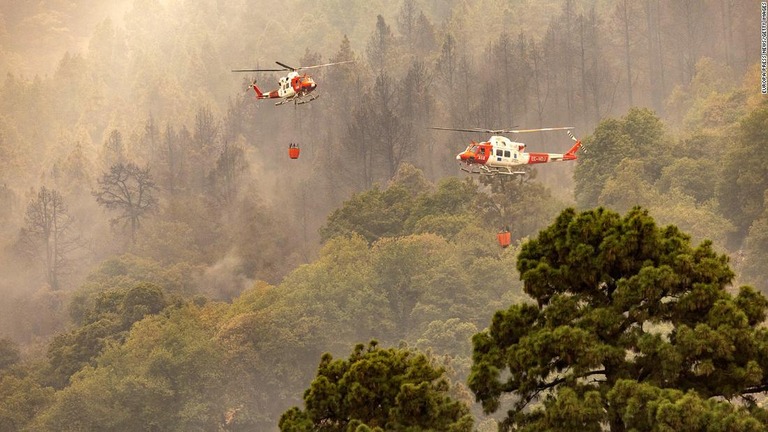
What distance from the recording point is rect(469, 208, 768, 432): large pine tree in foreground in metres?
65.6

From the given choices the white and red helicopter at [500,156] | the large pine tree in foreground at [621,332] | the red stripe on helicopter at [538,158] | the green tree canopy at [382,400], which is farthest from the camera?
the red stripe on helicopter at [538,158]

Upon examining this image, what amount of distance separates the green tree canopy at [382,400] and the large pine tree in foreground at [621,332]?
5.09ft

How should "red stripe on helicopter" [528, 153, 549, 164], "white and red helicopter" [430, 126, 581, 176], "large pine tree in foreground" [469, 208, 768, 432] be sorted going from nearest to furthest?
1. "large pine tree in foreground" [469, 208, 768, 432]
2. "white and red helicopter" [430, 126, 581, 176]
3. "red stripe on helicopter" [528, 153, 549, 164]

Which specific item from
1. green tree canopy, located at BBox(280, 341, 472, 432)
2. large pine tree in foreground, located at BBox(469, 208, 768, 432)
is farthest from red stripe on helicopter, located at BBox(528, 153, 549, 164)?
green tree canopy, located at BBox(280, 341, 472, 432)

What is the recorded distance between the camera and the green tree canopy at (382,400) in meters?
68.9

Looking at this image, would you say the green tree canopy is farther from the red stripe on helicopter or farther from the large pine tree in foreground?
the red stripe on helicopter

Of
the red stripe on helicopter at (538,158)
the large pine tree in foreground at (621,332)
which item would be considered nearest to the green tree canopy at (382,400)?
the large pine tree in foreground at (621,332)

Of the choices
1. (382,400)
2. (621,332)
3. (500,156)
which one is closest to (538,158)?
(500,156)

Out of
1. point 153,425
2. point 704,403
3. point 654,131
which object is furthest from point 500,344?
point 654,131

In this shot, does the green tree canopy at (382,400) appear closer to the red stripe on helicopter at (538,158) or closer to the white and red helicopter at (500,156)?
the white and red helicopter at (500,156)

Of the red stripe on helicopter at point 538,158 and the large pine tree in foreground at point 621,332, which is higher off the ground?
the red stripe on helicopter at point 538,158

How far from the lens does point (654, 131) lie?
648 feet

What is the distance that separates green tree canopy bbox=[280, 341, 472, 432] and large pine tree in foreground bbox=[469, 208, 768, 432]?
5.09 feet

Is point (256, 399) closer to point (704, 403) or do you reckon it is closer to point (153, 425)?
point (153, 425)
